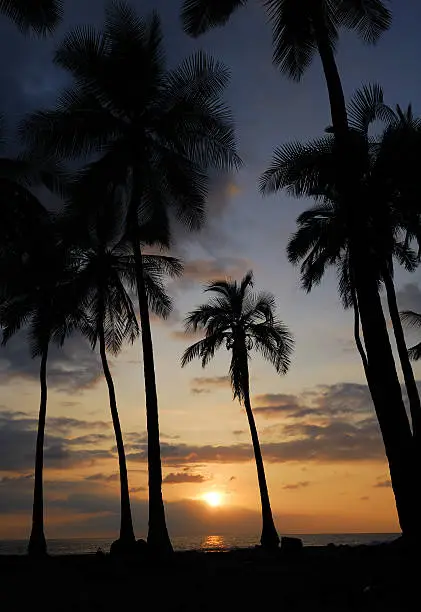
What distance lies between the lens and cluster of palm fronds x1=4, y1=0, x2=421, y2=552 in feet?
44.0

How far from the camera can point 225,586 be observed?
12.7m

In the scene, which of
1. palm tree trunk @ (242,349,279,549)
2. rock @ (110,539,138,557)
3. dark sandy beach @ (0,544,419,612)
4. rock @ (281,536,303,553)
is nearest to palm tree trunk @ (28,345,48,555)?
rock @ (110,539,138,557)

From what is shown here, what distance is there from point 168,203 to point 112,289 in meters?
7.36

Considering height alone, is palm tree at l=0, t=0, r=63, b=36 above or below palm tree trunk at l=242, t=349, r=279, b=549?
above

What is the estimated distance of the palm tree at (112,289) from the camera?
2677 centimetres

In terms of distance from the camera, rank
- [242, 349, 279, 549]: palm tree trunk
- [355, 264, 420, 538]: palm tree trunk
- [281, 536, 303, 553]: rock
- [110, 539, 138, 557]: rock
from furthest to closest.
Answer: [242, 349, 279, 549]: palm tree trunk
[110, 539, 138, 557]: rock
[281, 536, 303, 553]: rock
[355, 264, 420, 538]: palm tree trunk

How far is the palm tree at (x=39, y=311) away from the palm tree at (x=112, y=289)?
0.94m

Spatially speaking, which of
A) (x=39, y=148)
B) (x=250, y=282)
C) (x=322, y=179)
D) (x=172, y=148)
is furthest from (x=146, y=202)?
(x=250, y=282)

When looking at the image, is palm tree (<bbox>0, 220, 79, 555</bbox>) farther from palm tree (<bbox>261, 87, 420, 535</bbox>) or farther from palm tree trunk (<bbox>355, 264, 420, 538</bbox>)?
palm tree trunk (<bbox>355, 264, 420, 538</bbox>)

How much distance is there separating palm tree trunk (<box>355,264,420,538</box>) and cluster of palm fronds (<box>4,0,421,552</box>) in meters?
0.02

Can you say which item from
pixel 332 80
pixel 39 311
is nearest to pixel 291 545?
pixel 332 80

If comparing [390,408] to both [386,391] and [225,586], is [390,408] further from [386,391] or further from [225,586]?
[225,586]

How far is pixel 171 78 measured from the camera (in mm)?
21453

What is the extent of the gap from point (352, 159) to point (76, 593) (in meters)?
11.0
